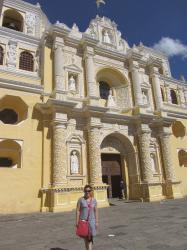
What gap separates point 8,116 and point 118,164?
8.12m

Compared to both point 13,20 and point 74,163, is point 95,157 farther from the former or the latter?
point 13,20

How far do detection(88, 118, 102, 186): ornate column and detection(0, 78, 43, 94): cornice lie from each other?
3.79 m

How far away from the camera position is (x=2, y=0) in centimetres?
1653

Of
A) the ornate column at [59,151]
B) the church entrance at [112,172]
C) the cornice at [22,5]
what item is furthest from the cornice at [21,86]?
the cornice at [22,5]

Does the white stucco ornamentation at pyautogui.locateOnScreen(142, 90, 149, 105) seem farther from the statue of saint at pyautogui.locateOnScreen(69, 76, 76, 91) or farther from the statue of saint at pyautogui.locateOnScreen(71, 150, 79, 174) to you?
the statue of saint at pyautogui.locateOnScreen(71, 150, 79, 174)

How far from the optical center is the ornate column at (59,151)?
40.7 feet

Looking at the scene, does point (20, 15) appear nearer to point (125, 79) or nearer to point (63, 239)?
point (125, 79)

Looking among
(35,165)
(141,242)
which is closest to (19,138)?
(35,165)

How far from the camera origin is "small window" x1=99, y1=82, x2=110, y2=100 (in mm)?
18117

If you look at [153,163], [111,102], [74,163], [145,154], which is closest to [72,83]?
[111,102]

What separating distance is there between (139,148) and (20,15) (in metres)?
13.1

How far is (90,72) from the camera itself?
15.9m

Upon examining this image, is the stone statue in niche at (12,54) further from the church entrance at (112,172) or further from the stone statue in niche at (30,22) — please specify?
the church entrance at (112,172)

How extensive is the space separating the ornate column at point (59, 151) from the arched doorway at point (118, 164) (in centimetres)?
373
